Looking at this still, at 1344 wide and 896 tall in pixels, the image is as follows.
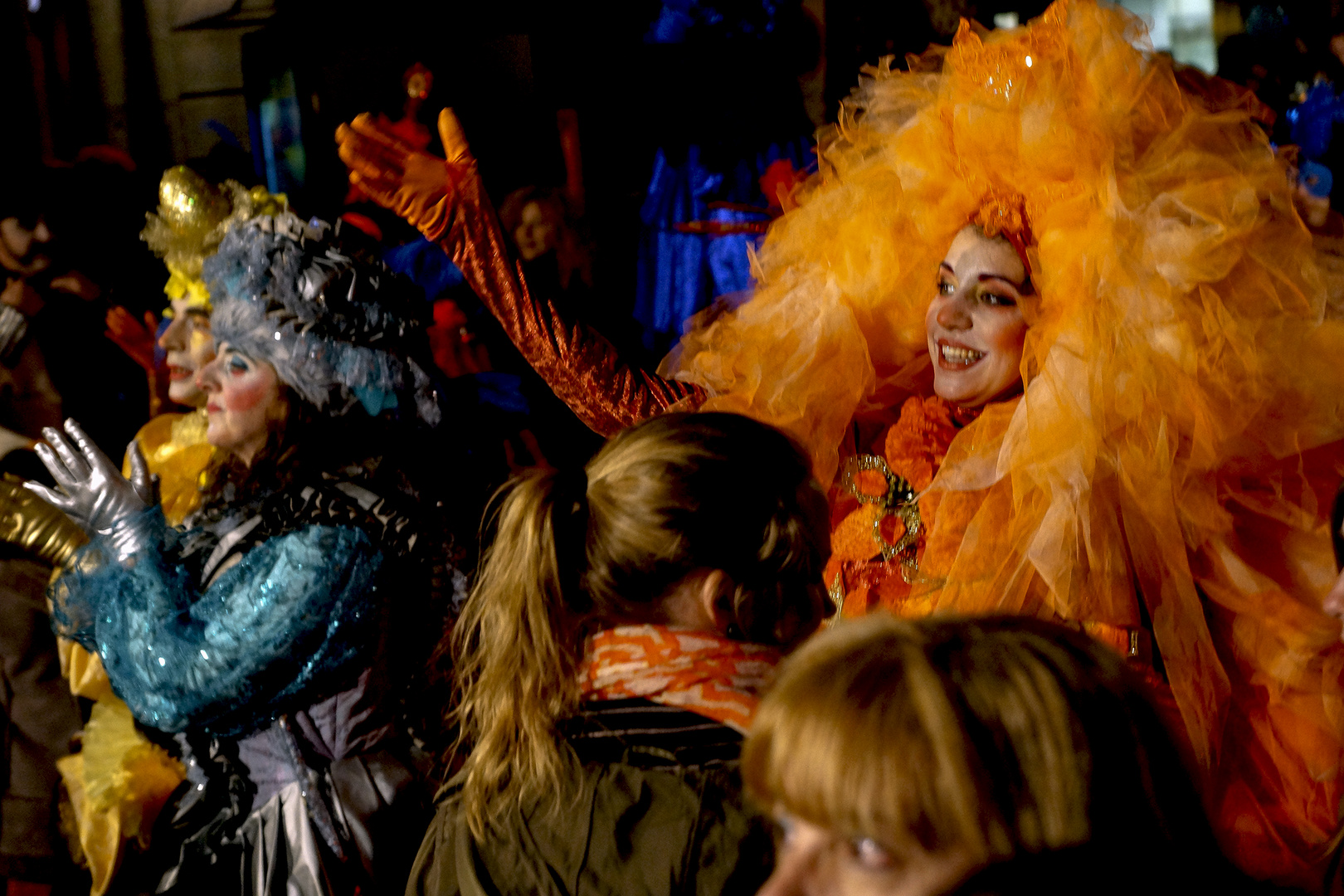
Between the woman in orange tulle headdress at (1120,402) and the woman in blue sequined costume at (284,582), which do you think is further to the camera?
the woman in blue sequined costume at (284,582)

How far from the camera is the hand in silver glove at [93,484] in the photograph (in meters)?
2.24

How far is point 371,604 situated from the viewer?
207 centimetres

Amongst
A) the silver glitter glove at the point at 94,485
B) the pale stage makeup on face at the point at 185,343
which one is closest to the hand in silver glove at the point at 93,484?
the silver glitter glove at the point at 94,485

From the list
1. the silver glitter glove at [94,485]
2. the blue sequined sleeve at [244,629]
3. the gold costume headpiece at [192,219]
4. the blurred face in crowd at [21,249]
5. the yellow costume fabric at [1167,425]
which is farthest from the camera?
the blurred face in crowd at [21,249]

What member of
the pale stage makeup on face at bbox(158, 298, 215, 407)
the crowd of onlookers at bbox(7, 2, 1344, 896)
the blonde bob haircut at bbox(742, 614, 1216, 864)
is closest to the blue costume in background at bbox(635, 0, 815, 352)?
the crowd of onlookers at bbox(7, 2, 1344, 896)

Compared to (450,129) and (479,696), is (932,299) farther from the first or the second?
(479,696)

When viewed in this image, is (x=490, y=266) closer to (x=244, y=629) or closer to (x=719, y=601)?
(x=244, y=629)

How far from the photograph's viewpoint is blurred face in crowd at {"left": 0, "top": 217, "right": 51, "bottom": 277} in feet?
13.9

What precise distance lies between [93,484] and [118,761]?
900 mm

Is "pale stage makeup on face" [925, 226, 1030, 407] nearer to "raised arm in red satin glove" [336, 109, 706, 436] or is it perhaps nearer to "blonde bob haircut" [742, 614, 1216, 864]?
"raised arm in red satin glove" [336, 109, 706, 436]

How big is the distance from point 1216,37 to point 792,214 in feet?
15.3

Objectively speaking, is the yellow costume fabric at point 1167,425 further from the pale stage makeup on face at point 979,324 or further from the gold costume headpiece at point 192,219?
the gold costume headpiece at point 192,219

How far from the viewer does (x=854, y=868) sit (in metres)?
0.92

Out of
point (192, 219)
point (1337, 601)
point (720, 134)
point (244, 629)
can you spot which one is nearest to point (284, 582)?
point (244, 629)
